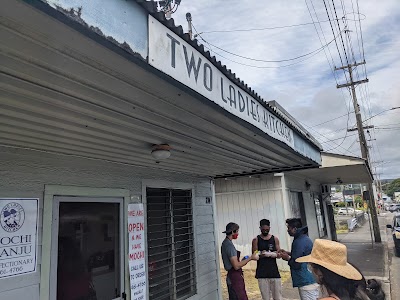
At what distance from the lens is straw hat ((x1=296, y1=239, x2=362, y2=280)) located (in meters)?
1.96

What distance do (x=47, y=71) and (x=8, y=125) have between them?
3.43 feet

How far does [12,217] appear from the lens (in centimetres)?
303

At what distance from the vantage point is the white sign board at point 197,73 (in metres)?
1.85

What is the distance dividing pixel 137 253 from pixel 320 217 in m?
12.0

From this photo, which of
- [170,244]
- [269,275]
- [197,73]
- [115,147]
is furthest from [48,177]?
[269,275]

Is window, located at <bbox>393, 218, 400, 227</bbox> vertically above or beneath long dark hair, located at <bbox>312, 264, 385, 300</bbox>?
beneath

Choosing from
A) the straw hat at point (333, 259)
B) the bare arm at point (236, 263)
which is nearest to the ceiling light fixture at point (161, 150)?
the straw hat at point (333, 259)

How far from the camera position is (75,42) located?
4.84 ft

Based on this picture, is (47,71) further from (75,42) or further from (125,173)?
(125,173)

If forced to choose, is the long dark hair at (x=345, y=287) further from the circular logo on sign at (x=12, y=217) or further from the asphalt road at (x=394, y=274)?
the asphalt road at (x=394, y=274)

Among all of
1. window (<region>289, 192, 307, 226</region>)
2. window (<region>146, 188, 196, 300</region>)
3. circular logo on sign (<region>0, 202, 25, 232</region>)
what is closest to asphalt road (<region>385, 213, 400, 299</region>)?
window (<region>289, 192, 307, 226</region>)

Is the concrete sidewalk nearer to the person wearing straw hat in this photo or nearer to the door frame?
the person wearing straw hat

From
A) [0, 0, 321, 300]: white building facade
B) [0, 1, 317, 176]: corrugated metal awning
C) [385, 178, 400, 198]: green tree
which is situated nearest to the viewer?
[0, 1, 317, 176]: corrugated metal awning

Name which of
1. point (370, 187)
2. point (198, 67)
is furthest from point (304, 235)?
point (370, 187)
